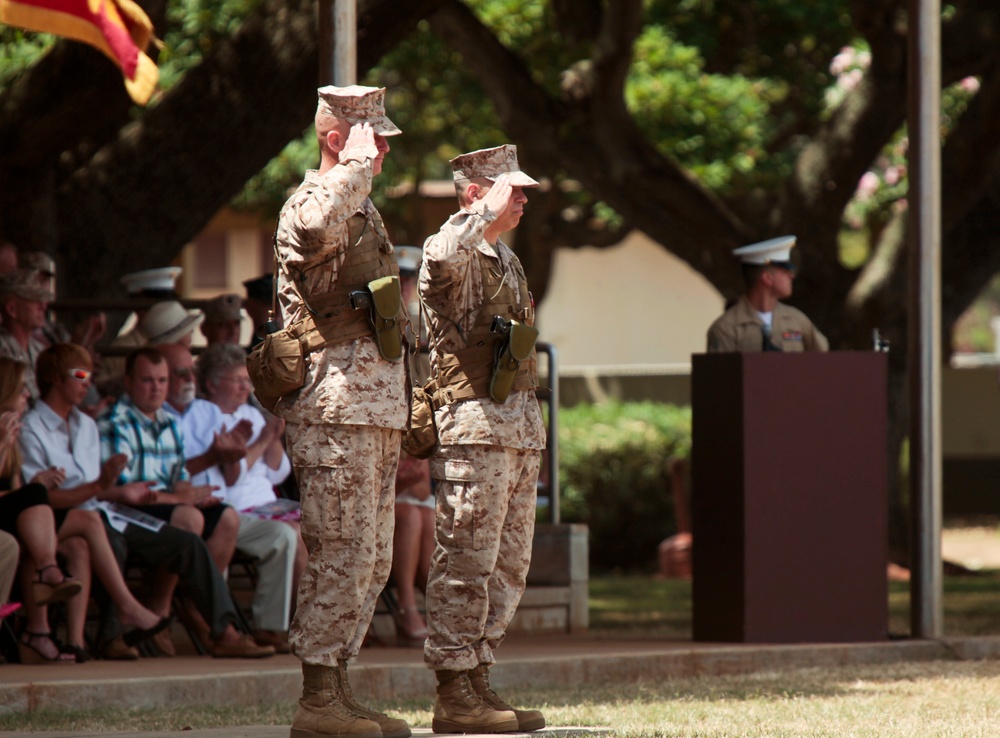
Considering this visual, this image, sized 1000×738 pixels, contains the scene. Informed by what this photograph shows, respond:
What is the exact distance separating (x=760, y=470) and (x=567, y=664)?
4.78 feet

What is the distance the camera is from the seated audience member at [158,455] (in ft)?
26.9

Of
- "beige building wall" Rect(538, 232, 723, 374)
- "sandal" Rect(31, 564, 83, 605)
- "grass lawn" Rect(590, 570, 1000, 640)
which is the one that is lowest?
"grass lawn" Rect(590, 570, 1000, 640)

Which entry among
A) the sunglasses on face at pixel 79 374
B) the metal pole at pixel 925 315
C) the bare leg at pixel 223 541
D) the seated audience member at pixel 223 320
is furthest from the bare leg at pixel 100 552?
the metal pole at pixel 925 315

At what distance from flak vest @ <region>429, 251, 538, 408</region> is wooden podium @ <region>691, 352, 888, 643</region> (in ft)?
9.94

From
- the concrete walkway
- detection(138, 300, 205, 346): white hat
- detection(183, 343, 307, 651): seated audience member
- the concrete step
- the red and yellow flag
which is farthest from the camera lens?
detection(138, 300, 205, 346): white hat

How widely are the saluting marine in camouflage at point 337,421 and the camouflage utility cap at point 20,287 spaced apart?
343 cm

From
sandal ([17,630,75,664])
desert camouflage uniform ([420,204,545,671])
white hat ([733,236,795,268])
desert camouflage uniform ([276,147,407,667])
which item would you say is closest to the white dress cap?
white hat ([733,236,795,268])

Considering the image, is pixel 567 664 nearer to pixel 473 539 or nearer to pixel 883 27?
pixel 473 539

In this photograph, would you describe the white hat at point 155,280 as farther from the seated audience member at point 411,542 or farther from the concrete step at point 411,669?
the concrete step at point 411,669

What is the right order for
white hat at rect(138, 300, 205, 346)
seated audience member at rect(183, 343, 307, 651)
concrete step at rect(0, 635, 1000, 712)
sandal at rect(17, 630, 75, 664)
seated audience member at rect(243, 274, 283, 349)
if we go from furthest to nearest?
seated audience member at rect(243, 274, 283, 349) < white hat at rect(138, 300, 205, 346) < seated audience member at rect(183, 343, 307, 651) < sandal at rect(17, 630, 75, 664) < concrete step at rect(0, 635, 1000, 712)

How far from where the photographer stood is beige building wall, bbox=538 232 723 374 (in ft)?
101

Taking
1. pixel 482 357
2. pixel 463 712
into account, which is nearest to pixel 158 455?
pixel 482 357

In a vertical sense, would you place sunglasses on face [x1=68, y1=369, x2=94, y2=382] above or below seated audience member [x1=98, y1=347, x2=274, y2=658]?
above

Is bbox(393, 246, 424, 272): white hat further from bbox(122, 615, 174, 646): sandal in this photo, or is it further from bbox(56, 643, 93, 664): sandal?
bbox(56, 643, 93, 664): sandal
